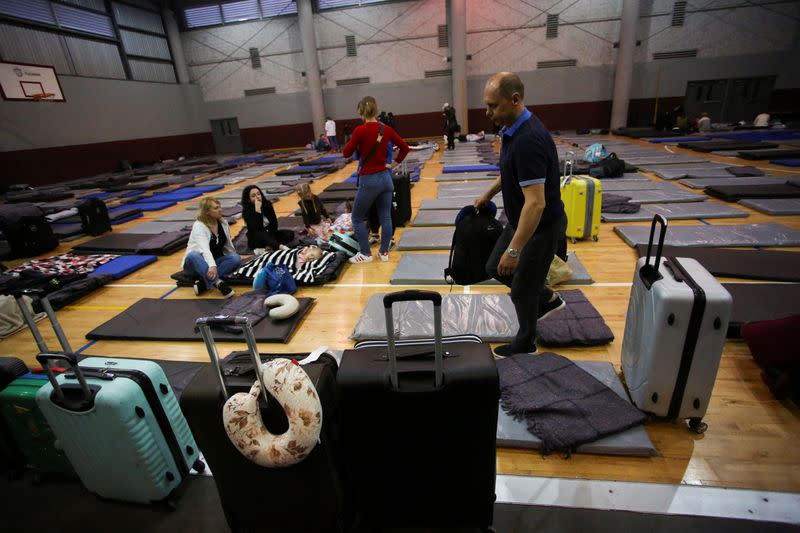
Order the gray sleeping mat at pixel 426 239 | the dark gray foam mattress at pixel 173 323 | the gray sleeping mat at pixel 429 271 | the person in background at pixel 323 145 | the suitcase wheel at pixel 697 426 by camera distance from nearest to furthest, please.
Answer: the suitcase wheel at pixel 697 426 → the dark gray foam mattress at pixel 173 323 → the gray sleeping mat at pixel 429 271 → the gray sleeping mat at pixel 426 239 → the person in background at pixel 323 145

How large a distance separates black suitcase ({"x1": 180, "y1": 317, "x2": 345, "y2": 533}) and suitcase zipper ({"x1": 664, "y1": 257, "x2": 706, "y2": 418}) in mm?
1702

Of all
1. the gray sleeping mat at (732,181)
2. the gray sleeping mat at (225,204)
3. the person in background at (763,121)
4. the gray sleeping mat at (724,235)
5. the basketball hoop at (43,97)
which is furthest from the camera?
the person in background at (763,121)

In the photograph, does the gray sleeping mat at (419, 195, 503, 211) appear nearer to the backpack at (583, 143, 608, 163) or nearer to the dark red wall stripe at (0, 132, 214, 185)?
the backpack at (583, 143, 608, 163)

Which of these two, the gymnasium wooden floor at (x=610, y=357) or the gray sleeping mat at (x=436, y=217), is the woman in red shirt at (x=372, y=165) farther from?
the gray sleeping mat at (x=436, y=217)

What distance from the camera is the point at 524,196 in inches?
88.4

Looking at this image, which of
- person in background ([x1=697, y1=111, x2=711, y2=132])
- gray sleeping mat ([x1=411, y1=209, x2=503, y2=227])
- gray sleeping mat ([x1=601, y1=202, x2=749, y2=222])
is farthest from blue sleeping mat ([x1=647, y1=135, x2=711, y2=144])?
gray sleeping mat ([x1=411, y1=209, x2=503, y2=227])

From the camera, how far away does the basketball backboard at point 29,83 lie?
1218 centimetres

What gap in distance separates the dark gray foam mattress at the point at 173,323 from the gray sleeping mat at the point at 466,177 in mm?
6171

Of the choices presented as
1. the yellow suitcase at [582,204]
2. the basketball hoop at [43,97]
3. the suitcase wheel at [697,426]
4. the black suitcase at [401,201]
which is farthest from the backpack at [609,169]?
the basketball hoop at [43,97]

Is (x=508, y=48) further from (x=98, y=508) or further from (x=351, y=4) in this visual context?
(x=98, y=508)

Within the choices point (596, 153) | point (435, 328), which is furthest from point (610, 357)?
point (596, 153)

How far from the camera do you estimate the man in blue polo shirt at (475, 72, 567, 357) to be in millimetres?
2123

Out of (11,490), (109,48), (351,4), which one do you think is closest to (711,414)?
(11,490)

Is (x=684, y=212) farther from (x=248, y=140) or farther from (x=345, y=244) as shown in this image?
(x=248, y=140)
